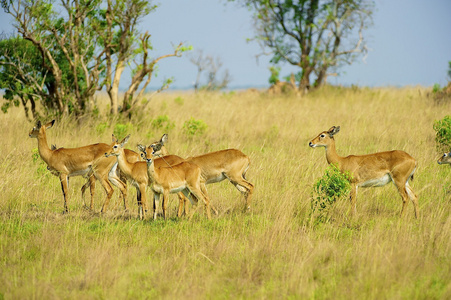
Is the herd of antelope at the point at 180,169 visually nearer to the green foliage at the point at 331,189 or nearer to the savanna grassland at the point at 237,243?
the savanna grassland at the point at 237,243

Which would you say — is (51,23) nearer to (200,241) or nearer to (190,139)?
(190,139)

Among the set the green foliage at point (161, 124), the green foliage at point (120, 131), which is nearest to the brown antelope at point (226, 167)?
the green foliage at point (120, 131)

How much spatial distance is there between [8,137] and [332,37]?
1678 cm

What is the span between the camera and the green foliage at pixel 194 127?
520 inches

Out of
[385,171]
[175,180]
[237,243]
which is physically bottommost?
[237,243]

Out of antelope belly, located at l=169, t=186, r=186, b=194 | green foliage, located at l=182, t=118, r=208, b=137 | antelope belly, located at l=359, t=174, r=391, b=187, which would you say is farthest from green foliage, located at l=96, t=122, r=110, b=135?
antelope belly, located at l=359, t=174, r=391, b=187

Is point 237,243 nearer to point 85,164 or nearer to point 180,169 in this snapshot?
point 180,169

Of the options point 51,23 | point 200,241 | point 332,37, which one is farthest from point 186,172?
point 332,37

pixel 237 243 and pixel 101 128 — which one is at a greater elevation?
pixel 101 128

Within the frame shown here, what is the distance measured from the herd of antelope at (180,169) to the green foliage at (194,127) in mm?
4449

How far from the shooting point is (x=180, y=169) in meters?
7.64

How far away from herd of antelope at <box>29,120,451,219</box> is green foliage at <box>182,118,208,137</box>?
4.45 m

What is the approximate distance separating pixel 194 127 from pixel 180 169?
223 inches

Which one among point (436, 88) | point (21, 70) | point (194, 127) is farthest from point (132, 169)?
point (436, 88)
